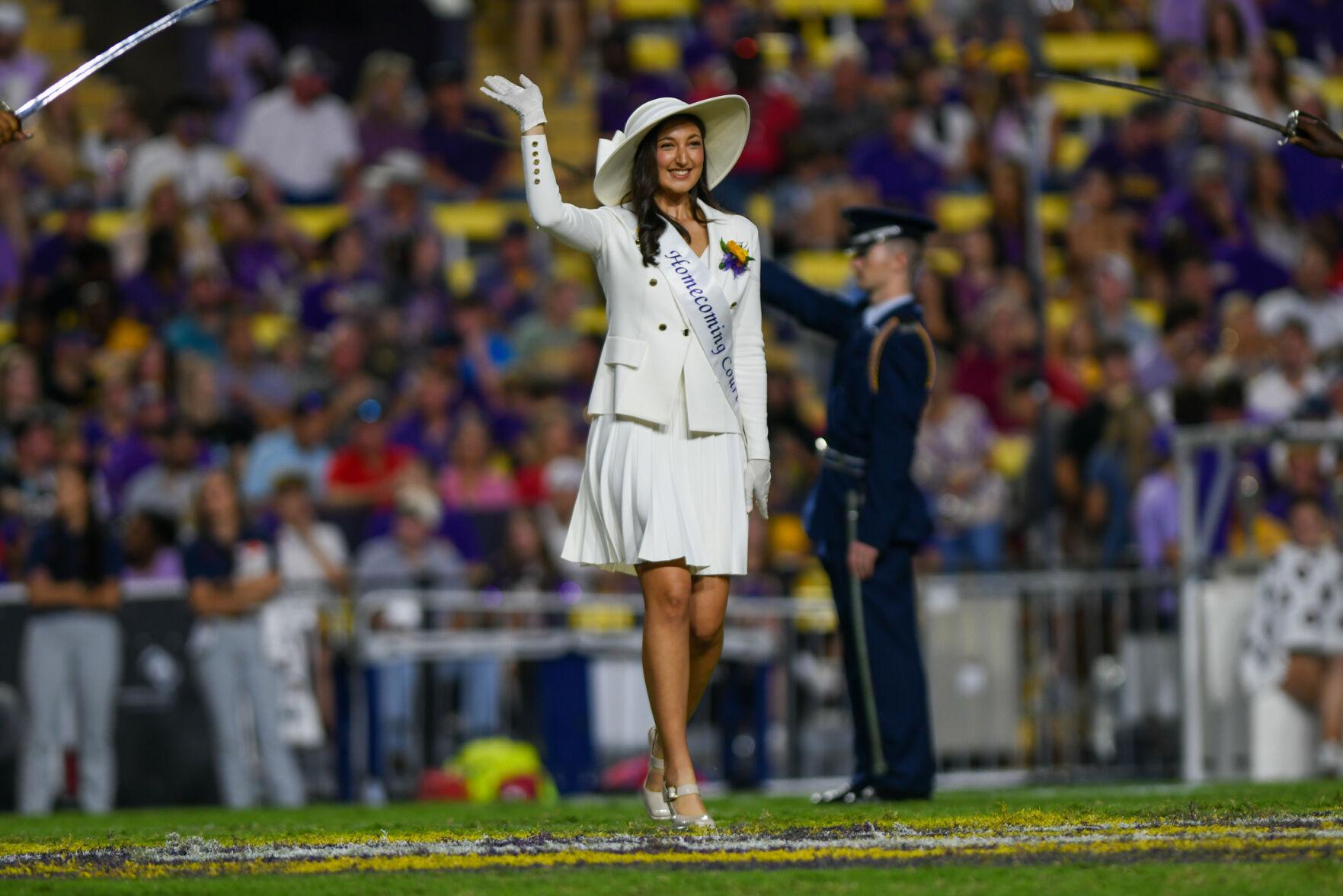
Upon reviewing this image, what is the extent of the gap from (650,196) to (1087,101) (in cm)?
1461

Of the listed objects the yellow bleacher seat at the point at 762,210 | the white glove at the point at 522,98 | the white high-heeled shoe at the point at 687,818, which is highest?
the yellow bleacher seat at the point at 762,210

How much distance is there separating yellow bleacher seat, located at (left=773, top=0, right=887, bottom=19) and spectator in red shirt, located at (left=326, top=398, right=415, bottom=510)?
24.7ft

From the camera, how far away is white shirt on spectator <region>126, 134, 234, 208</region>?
18.8 m

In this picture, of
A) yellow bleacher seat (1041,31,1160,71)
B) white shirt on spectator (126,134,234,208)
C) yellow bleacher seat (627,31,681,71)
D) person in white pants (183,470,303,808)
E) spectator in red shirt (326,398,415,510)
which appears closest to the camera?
person in white pants (183,470,303,808)

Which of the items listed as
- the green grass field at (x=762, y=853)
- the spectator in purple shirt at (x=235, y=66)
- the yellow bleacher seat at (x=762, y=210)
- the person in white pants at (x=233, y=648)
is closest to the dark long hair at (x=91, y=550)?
the person in white pants at (x=233, y=648)

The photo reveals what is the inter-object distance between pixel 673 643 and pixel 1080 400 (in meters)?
9.85

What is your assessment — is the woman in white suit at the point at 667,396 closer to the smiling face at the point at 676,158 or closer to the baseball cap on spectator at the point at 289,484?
the smiling face at the point at 676,158

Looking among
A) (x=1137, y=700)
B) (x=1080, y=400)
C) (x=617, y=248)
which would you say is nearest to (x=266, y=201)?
(x=1080, y=400)

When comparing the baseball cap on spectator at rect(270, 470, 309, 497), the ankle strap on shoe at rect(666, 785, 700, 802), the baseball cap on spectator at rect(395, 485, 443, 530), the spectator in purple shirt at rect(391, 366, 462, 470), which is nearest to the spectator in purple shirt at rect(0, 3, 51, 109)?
the spectator in purple shirt at rect(391, 366, 462, 470)

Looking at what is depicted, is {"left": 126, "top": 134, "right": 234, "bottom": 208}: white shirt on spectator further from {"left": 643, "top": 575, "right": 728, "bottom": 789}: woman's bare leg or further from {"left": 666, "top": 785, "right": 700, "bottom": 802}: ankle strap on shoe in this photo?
{"left": 666, "top": 785, "right": 700, "bottom": 802}: ankle strap on shoe

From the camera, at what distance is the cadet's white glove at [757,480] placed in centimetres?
716

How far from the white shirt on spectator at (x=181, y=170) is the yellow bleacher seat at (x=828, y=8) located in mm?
5545

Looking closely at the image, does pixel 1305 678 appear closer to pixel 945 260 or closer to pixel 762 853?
pixel 945 260

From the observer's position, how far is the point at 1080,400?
53.5ft
